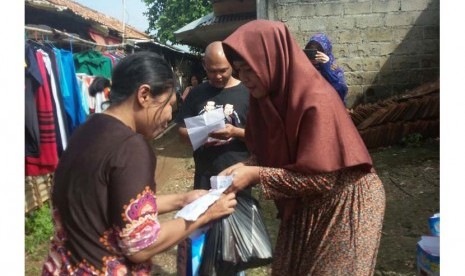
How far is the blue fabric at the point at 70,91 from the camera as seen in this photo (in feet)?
14.8

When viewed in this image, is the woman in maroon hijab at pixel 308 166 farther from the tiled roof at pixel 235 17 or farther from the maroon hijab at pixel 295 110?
the tiled roof at pixel 235 17

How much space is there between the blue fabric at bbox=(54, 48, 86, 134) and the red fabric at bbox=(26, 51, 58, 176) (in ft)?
1.26

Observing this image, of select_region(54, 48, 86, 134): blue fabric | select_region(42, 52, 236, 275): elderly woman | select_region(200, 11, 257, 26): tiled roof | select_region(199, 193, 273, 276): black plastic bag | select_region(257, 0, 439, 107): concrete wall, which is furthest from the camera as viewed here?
select_region(200, 11, 257, 26): tiled roof

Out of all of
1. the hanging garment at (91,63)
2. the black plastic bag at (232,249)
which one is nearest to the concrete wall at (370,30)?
the hanging garment at (91,63)

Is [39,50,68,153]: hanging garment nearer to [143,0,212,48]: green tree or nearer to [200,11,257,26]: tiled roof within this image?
[200,11,257,26]: tiled roof

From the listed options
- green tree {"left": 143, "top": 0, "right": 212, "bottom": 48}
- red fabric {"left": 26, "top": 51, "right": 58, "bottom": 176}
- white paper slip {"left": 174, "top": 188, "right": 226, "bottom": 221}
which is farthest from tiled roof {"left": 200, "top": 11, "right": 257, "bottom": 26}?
green tree {"left": 143, "top": 0, "right": 212, "bottom": 48}

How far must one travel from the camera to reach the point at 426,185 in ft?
17.6

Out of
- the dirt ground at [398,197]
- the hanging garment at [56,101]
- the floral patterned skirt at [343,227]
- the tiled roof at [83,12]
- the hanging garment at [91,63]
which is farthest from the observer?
the tiled roof at [83,12]

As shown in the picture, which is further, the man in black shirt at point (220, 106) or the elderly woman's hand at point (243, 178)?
the man in black shirt at point (220, 106)

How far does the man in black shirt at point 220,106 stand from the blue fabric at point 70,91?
80.2 inches

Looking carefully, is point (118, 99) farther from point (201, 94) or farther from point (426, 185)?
point (426, 185)

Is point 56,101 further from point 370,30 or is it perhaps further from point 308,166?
point 370,30

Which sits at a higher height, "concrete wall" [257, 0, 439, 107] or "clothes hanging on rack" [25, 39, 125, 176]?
"concrete wall" [257, 0, 439, 107]

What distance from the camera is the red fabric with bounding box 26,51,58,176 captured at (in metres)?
4.02
